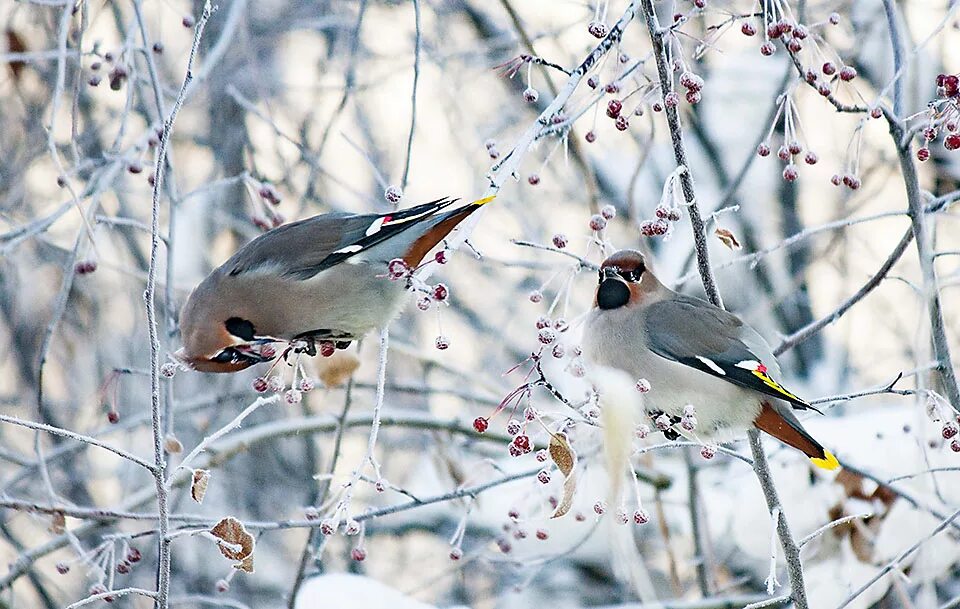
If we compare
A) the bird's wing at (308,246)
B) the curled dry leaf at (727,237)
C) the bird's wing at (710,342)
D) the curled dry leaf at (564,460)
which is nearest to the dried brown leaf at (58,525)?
the bird's wing at (308,246)

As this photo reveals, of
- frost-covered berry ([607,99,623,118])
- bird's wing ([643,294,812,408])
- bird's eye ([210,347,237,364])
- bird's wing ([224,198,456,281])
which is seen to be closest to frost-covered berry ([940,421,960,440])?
bird's wing ([643,294,812,408])

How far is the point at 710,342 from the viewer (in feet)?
10.5

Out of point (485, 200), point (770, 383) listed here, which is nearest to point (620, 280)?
point (770, 383)

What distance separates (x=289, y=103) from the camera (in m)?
7.16

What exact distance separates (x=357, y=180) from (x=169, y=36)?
142 cm

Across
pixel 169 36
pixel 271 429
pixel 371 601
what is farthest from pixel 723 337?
pixel 169 36

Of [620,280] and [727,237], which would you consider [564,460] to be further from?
[620,280]

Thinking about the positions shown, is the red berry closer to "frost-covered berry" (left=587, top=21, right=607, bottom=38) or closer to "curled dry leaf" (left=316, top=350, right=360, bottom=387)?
"frost-covered berry" (left=587, top=21, right=607, bottom=38)

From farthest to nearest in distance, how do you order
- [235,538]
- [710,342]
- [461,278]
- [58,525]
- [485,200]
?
[461,278]
[710,342]
[58,525]
[485,200]
[235,538]

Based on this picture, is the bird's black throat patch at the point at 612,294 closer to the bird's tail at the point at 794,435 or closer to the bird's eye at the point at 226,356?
the bird's tail at the point at 794,435

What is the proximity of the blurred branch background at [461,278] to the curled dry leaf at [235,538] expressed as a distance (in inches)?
51.8

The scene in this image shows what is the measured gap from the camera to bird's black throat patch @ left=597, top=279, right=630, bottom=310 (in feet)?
10.7

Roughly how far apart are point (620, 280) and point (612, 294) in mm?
71

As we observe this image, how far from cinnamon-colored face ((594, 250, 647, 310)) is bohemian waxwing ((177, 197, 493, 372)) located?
499 mm
